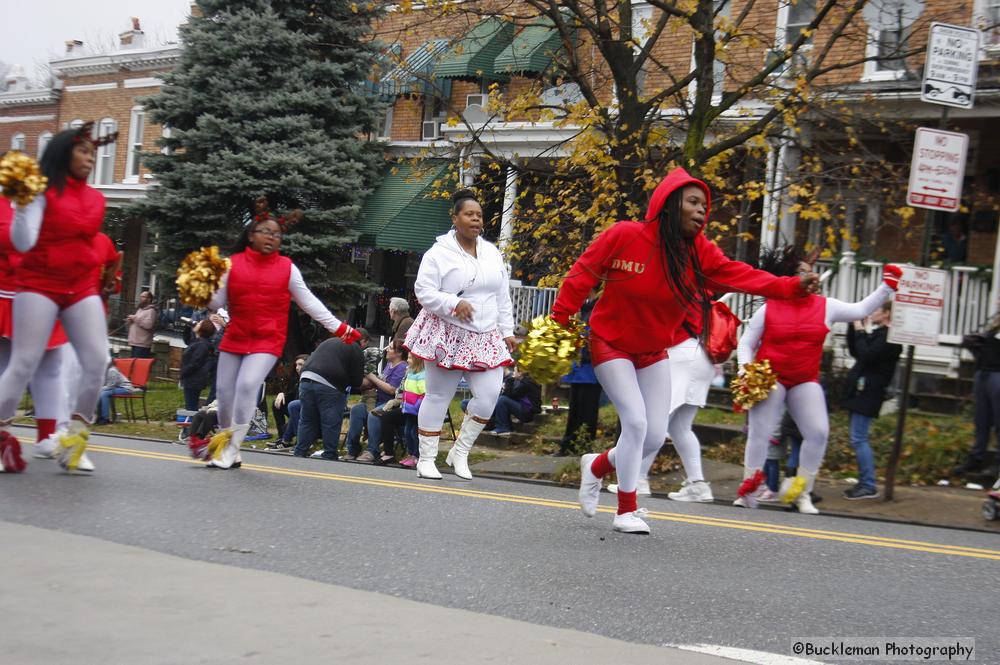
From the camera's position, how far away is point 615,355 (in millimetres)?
7270

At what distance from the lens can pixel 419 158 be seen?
54.8 feet

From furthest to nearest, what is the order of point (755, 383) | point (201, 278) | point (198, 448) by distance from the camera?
point (198, 448), point (755, 383), point (201, 278)

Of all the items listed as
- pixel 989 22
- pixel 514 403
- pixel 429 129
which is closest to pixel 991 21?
pixel 989 22

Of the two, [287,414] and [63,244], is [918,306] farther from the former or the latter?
[287,414]

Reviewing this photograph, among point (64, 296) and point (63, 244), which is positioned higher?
point (63, 244)

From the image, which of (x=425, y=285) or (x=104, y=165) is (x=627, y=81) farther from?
(x=104, y=165)

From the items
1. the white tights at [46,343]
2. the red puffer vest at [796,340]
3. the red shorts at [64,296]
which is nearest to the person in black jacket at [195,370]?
the white tights at [46,343]

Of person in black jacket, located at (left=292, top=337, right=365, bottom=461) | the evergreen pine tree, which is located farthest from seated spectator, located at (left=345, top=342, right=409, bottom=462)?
the evergreen pine tree

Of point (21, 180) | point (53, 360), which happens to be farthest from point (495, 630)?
point (53, 360)

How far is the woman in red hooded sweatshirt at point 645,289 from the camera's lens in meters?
7.20

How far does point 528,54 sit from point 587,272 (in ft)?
59.1

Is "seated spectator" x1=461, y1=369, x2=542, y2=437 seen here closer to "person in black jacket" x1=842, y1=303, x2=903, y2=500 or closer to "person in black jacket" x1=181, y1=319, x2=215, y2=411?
"person in black jacket" x1=181, y1=319, x2=215, y2=411

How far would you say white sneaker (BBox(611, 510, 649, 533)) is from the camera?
7371 mm

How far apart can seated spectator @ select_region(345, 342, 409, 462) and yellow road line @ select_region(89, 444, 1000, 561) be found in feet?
13.6
